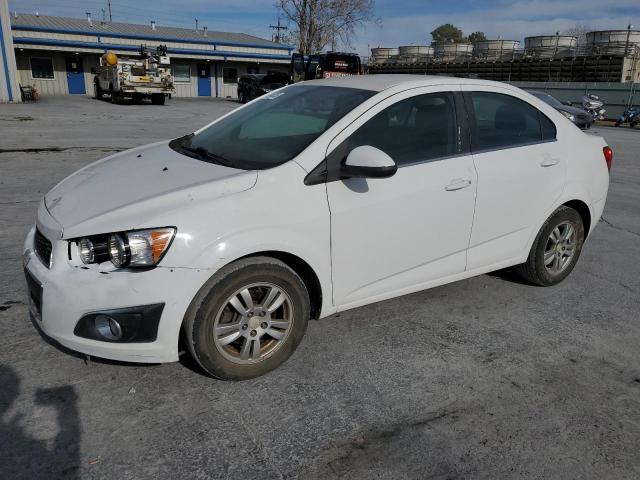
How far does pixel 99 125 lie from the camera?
16.2 metres

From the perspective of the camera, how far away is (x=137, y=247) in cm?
262

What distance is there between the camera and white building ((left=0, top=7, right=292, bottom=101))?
32500 mm

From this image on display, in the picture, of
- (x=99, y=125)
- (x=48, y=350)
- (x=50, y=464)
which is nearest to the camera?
(x=50, y=464)

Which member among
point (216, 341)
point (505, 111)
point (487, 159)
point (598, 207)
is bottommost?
point (216, 341)

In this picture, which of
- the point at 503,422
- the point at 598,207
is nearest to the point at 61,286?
the point at 503,422

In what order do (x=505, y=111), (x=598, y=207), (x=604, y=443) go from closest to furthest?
(x=604, y=443), (x=505, y=111), (x=598, y=207)

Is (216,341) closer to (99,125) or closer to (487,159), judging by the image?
(487,159)

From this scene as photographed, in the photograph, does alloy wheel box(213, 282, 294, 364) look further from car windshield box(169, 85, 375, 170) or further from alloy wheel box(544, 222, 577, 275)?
alloy wheel box(544, 222, 577, 275)

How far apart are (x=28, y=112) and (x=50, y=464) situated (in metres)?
20.5

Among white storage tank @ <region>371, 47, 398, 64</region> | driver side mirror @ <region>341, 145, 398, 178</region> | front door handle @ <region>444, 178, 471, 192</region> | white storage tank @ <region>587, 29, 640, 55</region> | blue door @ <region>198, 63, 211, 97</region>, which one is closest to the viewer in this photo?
driver side mirror @ <region>341, 145, 398, 178</region>

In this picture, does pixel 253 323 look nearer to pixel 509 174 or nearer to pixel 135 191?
pixel 135 191

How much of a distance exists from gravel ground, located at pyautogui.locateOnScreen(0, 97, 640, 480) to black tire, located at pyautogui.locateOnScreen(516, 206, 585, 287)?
183mm

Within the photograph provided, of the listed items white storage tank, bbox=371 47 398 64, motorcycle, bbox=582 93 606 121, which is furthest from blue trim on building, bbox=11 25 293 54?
white storage tank, bbox=371 47 398 64

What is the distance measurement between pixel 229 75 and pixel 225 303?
131 feet
